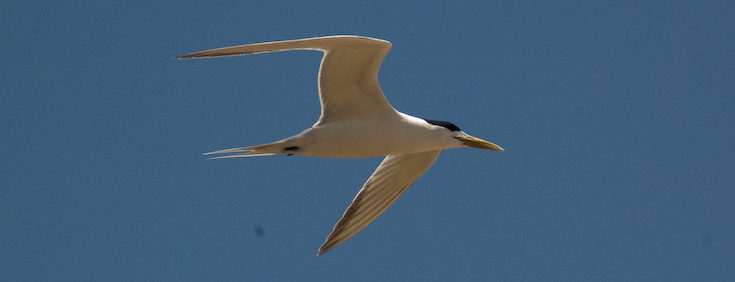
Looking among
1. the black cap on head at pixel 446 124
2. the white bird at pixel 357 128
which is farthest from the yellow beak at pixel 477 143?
the black cap on head at pixel 446 124

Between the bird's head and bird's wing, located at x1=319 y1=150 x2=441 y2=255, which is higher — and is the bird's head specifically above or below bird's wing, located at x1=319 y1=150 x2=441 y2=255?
above

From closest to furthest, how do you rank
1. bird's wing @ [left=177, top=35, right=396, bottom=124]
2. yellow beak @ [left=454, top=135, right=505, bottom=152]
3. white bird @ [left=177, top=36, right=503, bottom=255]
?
1. bird's wing @ [left=177, top=35, right=396, bottom=124]
2. white bird @ [left=177, top=36, right=503, bottom=255]
3. yellow beak @ [left=454, top=135, right=505, bottom=152]

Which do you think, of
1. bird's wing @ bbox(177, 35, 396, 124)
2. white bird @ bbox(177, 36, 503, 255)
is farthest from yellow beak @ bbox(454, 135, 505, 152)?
bird's wing @ bbox(177, 35, 396, 124)

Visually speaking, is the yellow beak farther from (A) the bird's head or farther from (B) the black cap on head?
(B) the black cap on head

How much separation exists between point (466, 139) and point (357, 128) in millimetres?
A: 1415

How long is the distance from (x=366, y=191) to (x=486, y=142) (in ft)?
5.23

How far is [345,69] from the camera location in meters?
7.87

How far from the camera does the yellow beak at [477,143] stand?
347 inches

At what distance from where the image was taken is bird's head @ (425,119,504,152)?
8.80 m

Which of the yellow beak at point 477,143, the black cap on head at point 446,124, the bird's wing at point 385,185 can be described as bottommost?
the bird's wing at point 385,185

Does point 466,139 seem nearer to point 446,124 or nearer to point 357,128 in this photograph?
point 446,124

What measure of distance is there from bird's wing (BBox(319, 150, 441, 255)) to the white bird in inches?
0.5

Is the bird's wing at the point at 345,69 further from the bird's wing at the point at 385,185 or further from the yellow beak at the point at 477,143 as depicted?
the bird's wing at the point at 385,185

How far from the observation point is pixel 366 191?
936 centimetres
